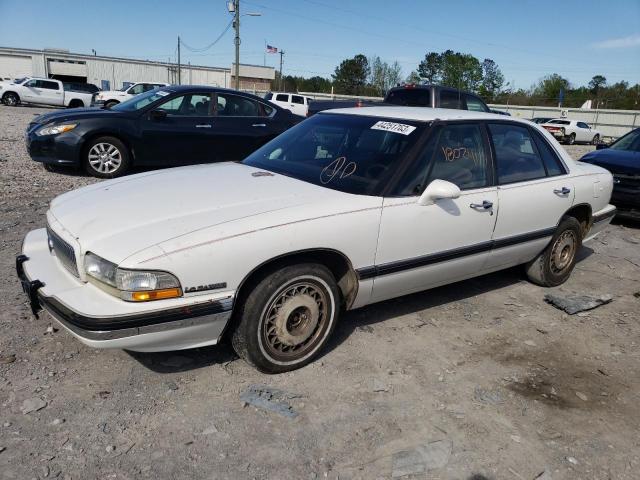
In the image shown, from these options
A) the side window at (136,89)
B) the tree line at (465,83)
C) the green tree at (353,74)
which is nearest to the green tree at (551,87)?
the tree line at (465,83)

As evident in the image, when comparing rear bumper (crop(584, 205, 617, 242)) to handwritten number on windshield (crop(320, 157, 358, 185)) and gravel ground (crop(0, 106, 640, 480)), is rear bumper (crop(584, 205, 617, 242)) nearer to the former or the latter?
gravel ground (crop(0, 106, 640, 480))

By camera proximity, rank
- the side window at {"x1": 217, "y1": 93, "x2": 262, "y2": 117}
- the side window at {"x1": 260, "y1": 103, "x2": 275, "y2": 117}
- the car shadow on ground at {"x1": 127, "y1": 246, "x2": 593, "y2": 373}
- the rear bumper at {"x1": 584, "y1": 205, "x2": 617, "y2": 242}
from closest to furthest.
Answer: the car shadow on ground at {"x1": 127, "y1": 246, "x2": 593, "y2": 373} → the rear bumper at {"x1": 584, "y1": 205, "x2": 617, "y2": 242} → the side window at {"x1": 217, "y1": 93, "x2": 262, "y2": 117} → the side window at {"x1": 260, "y1": 103, "x2": 275, "y2": 117}

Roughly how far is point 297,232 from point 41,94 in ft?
96.4

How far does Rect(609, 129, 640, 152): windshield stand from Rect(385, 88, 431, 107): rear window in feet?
12.9

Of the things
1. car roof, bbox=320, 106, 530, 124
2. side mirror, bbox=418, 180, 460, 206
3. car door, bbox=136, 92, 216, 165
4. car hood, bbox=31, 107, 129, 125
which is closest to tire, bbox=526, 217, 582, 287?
car roof, bbox=320, 106, 530, 124

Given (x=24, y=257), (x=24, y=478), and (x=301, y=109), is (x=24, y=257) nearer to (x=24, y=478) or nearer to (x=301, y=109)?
(x=24, y=478)

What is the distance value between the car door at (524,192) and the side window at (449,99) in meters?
7.18

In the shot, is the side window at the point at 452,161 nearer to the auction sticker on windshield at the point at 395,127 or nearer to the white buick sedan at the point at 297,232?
the white buick sedan at the point at 297,232

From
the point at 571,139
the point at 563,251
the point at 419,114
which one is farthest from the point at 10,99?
the point at 563,251

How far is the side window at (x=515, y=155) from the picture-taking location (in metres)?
4.12

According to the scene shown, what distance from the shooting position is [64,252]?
2.98 meters

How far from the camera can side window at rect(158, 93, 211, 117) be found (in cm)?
802

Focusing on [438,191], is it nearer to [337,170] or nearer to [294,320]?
[337,170]

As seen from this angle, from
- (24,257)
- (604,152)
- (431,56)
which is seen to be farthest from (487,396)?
(431,56)
